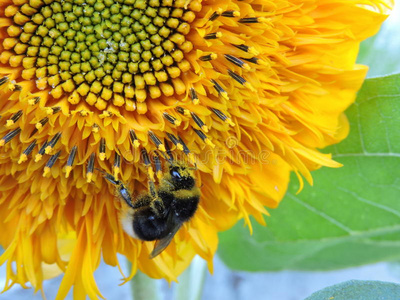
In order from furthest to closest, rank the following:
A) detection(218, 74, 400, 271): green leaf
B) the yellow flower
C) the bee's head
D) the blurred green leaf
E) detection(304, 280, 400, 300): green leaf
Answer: the blurred green leaf, detection(218, 74, 400, 271): green leaf, the bee's head, the yellow flower, detection(304, 280, 400, 300): green leaf

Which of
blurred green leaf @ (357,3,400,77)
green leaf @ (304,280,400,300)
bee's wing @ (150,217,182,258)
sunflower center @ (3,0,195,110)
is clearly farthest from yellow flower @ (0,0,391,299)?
blurred green leaf @ (357,3,400,77)

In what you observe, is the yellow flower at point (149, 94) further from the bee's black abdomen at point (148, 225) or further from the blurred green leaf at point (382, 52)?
the blurred green leaf at point (382, 52)

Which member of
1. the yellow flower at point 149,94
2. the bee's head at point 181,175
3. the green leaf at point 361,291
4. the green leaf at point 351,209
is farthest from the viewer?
the green leaf at point 351,209

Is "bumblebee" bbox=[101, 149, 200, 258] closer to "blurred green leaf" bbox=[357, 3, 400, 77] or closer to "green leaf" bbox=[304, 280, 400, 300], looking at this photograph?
"green leaf" bbox=[304, 280, 400, 300]

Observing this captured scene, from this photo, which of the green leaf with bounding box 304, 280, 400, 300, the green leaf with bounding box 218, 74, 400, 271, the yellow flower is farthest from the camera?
the green leaf with bounding box 218, 74, 400, 271

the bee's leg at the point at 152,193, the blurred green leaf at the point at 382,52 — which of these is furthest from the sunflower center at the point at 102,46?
the blurred green leaf at the point at 382,52

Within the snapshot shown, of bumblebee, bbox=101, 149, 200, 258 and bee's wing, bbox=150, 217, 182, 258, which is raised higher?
bumblebee, bbox=101, 149, 200, 258

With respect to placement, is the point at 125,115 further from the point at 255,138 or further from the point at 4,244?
the point at 4,244
